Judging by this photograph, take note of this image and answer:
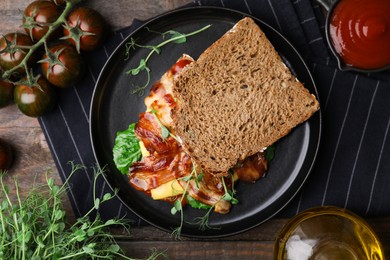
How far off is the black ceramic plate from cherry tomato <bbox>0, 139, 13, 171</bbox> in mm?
410

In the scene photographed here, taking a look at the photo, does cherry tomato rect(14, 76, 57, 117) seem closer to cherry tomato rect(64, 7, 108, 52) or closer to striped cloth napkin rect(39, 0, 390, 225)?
cherry tomato rect(64, 7, 108, 52)

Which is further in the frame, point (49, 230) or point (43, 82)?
point (43, 82)

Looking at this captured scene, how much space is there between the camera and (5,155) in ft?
7.88

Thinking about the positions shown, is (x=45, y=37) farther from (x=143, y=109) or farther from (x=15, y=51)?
(x=143, y=109)

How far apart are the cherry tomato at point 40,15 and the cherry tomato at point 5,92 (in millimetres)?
238

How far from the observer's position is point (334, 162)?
7.67 feet

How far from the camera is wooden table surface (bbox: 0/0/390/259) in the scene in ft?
7.85

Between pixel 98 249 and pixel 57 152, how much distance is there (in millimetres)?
474

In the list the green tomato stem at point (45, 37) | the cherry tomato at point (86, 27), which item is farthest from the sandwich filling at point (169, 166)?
the green tomato stem at point (45, 37)

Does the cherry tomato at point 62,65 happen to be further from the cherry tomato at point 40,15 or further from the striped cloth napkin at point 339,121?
the striped cloth napkin at point 339,121

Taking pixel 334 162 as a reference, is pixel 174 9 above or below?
above

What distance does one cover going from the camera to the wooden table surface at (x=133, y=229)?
2393 mm

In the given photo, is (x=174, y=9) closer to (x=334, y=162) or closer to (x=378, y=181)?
(x=334, y=162)

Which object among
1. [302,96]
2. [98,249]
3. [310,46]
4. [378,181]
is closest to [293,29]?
[310,46]
